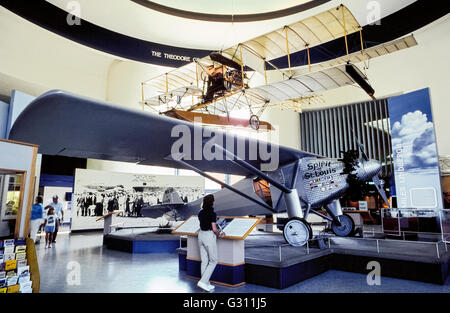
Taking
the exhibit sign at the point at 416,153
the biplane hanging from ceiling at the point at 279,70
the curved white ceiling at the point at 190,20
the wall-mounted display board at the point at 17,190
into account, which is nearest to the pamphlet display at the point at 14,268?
the wall-mounted display board at the point at 17,190

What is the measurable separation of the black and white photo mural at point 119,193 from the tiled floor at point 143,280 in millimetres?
6005

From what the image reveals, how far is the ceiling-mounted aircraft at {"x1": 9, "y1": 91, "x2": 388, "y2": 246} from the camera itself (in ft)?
11.1

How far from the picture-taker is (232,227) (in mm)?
4137

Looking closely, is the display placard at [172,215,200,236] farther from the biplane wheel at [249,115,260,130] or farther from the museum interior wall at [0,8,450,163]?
→ the museum interior wall at [0,8,450,163]

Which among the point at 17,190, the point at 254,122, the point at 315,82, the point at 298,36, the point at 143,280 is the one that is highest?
the point at 298,36

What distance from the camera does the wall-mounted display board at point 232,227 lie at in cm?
389

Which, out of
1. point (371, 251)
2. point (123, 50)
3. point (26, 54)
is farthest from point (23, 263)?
point (123, 50)

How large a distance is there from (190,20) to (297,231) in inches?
486

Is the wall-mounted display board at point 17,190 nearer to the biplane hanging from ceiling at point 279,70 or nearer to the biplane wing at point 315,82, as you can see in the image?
the biplane hanging from ceiling at point 279,70

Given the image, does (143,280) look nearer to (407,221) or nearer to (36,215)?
(36,215)

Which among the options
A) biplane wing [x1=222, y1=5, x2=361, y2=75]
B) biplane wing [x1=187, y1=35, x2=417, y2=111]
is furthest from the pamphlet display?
biplane wing [x1=187, y1=35, x2=417, y2=111]

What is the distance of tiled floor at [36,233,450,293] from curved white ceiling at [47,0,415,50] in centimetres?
1099

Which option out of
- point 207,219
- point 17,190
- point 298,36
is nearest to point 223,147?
point 207,219
